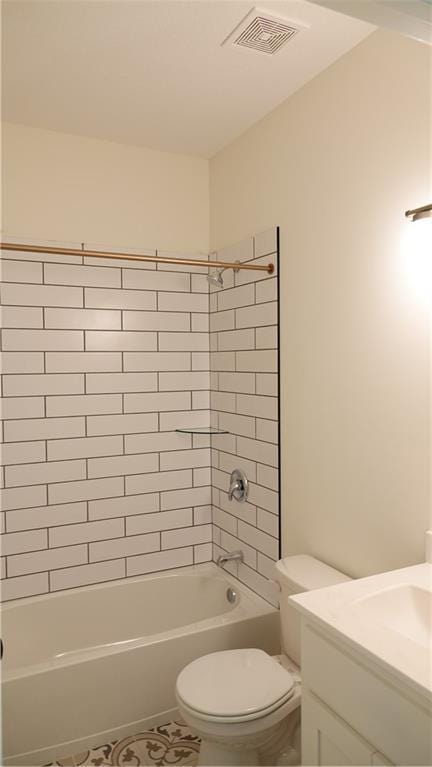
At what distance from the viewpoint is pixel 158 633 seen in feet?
8.55

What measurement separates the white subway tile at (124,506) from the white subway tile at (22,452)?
0.37 meters

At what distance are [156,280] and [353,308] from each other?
1237 mm

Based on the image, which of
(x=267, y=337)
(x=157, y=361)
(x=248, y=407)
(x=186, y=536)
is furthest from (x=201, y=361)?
(x=186, y=536)

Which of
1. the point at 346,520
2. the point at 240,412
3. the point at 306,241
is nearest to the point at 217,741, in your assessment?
the point at 346,520

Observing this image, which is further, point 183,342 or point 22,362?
point 183,342

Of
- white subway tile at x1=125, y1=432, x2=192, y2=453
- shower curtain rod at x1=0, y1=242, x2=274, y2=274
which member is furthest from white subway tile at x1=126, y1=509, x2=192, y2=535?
shower curtain rod at x1=0, y1=242, x2=274, y2=274

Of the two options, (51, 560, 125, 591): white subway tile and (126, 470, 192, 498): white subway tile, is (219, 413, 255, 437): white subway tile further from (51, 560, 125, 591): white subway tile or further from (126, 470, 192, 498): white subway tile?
(51, 560, 125, 591): white subway tile

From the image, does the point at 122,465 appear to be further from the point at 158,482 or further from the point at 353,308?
the point at 353,308

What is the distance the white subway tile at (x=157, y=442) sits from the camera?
2.76 metres

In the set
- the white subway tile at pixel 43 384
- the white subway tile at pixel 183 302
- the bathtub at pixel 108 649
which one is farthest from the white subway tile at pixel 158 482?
the white subway tile at pixel 183 302

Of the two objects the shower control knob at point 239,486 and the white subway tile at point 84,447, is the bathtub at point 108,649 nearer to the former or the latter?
the shower control knob at point 239,486

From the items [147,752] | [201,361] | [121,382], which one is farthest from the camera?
[201,361]

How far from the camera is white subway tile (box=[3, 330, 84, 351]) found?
2475mm

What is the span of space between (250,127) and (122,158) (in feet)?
2.24
